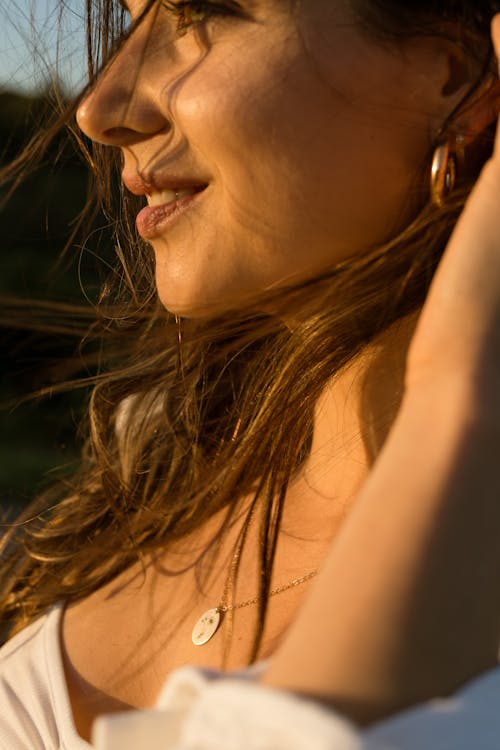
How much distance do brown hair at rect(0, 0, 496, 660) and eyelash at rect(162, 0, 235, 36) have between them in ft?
0.70

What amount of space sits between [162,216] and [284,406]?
42 centimetres

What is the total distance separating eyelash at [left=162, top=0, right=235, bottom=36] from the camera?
5.43 feet

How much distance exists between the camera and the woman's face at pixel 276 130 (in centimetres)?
160

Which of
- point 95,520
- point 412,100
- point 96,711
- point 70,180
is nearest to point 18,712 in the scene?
point 96,711

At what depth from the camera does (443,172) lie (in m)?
1.59

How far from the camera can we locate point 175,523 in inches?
86.6

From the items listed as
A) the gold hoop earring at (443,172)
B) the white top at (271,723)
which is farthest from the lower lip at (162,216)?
the white top at (271,723)

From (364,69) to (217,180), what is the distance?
0.28m

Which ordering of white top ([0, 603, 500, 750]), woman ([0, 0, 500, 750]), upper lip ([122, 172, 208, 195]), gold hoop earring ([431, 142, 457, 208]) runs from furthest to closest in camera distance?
upper lip ([122, 172, 208, 195]), gold hoop earring ([431, 142, 457, 208]), woman ([0, 0, 500, 750]), white top ([0, 603, 500, 750])

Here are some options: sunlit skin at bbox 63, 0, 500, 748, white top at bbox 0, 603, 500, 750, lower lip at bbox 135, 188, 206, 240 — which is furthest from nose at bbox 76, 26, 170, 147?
white top at bbox 0, 603, 500, 750

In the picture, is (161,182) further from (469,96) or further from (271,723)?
(271,723)

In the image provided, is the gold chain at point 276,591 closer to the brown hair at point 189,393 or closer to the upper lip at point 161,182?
the brown hair at point 189,393

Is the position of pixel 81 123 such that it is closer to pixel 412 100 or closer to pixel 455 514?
pixel 412 100

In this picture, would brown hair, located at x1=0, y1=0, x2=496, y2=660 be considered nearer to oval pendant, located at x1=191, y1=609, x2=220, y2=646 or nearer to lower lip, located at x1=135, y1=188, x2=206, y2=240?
Answer: oval pendant, located at x1=191, y1=609, x2=220, y2=646
